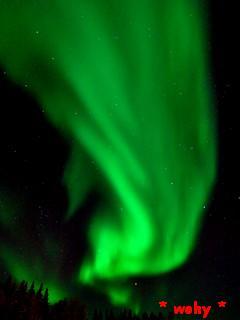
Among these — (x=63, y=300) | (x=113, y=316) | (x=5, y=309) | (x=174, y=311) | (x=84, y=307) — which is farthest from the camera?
(x=113, y=316)

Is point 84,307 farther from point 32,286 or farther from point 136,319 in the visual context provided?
point 136,319

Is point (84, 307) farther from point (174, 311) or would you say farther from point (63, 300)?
point (174, 311)

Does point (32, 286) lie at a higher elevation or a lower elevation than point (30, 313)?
higher

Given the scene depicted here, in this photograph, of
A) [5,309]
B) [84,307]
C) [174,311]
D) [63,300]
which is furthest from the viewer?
[174,311]

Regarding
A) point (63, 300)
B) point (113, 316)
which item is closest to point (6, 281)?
point (63, 300)

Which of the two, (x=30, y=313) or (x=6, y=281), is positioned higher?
(x=6, y=281)

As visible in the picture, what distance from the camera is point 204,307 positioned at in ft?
289

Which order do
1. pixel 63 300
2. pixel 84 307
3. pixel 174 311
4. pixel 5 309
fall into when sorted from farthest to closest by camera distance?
pixel 174 311, pixel 63 300, pixel 84 307, pixel 5 309

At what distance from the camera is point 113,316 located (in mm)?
94562

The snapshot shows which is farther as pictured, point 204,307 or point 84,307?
point 204,307

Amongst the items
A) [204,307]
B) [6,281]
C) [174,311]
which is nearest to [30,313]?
[6,281]

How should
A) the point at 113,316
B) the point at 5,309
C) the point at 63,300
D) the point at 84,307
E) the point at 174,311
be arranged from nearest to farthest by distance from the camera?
the point at 5,309 < the point at 84,307 < the point at 63,300 < the point at 174,311 < the point at 113,316

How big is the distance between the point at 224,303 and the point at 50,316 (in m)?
33.9

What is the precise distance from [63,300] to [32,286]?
6.16m
